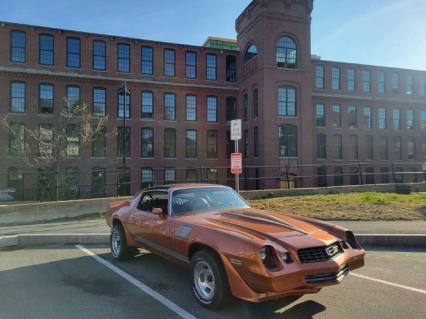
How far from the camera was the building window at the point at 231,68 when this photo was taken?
1561 inches

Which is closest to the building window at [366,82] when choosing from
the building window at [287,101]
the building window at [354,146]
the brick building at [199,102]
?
the brick building at [199,102]

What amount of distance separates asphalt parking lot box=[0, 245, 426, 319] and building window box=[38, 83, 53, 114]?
2831cm

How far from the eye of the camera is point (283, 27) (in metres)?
33.8

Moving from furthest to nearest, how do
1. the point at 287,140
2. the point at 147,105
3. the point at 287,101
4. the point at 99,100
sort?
the point at 147,105, the point at 99,100, the point at 287,101, the point at 287,140

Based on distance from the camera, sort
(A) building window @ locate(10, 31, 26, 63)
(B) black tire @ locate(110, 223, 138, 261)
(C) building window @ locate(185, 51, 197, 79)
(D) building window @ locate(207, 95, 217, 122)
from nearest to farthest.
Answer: (B) black tire @ locate(110, 223, 138, 261)
(A) building window @ locate(10, 31, 26, 63)
(C) building window @ locate(185, 51, 197, 79)
(D) building window @ locate(207, 95, 217, 122)

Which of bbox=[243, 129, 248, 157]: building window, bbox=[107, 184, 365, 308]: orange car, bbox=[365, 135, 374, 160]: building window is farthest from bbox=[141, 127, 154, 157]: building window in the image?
bbox=[107, 184, 365, 308]: orange car

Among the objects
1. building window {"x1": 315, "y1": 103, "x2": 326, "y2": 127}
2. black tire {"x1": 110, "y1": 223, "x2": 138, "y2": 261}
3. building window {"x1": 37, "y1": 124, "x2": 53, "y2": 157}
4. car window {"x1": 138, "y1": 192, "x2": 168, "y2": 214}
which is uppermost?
building window {"x1": 315, "y1": 103, "x2": 326, "y2": 127}

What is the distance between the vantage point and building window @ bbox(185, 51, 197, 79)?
38.5 m

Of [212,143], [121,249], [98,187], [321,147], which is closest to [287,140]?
[212,143]

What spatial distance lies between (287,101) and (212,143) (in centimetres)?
878

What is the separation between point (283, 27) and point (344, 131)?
14256mm

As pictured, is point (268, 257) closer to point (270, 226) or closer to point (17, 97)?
point (270, 226)

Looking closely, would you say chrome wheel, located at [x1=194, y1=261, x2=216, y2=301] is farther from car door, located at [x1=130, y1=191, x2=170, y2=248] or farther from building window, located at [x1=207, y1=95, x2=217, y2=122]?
building window, located at [x1=207, y1=95, x2=217, y2=122]

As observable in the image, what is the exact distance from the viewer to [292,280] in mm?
4281
